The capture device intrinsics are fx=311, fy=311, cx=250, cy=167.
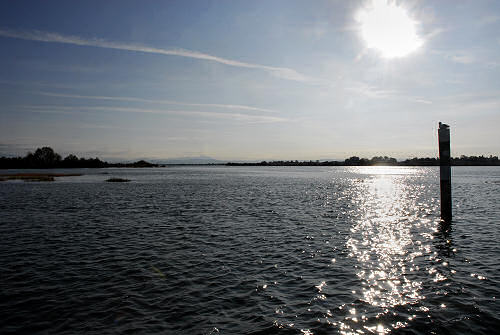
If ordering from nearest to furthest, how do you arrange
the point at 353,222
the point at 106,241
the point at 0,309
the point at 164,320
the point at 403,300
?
the point at 164,320, the point at 0,309, the point at 403,300, the point at 106,241, the point at 353,222

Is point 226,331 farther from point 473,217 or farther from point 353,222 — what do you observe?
point 473,217

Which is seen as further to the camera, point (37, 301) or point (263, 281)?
point (263, 281)

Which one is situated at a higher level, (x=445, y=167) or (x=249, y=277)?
(x=445, y=167)

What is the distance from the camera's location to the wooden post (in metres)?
28.3

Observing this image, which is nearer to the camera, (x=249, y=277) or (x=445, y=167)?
(x=249, y=277)

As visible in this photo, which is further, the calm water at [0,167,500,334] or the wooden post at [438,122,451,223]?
the wooden post at [438,122,451,223]

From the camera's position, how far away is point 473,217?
1265 inches

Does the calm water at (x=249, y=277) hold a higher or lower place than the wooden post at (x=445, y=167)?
lower

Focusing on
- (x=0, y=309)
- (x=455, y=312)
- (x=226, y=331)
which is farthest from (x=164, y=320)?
(x=455, y=312)

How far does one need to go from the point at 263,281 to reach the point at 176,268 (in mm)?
4879

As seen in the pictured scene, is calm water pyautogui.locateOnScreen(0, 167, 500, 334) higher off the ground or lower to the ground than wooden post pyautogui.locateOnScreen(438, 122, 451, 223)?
Result: lower

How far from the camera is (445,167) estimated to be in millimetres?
29141

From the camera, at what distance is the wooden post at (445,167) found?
2827 cm

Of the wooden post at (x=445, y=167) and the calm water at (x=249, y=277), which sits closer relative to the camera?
the calm water at (x=249, y=277)
